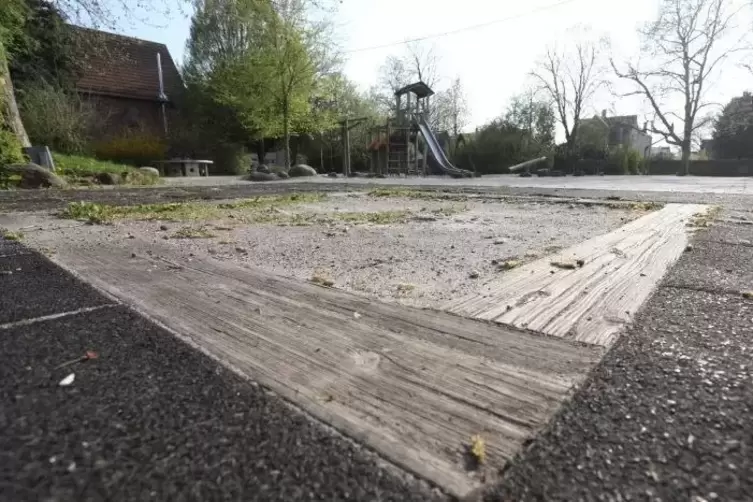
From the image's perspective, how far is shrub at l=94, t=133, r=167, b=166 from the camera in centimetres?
1622

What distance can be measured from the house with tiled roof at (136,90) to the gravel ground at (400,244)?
17016 mm

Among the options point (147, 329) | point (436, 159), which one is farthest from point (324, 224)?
point (436, 159)

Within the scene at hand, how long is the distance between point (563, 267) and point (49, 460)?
1.47 metres

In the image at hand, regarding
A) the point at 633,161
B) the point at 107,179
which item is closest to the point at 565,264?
the point at 107,179

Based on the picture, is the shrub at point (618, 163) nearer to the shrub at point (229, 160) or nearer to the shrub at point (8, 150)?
the shrub at point (229, 160)

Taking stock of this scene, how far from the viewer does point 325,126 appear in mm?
18344

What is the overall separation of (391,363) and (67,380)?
0.57m

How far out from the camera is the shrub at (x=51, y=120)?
1203 cm

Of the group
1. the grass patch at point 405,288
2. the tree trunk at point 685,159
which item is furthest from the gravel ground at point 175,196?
the tree trunk at point 685,159

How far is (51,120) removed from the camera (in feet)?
39.5

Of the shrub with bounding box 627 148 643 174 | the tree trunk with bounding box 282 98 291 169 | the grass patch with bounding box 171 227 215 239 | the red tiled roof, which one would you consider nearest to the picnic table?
the tree trunk with bounding box 282 98 291 169

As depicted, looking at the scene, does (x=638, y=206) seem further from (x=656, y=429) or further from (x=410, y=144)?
(x=410, y=144)

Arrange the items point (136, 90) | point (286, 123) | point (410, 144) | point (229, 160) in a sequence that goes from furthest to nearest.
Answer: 1. point (136, 90)
2. point (229, 160)
3. point (410, 144)
4. point (286, 123)

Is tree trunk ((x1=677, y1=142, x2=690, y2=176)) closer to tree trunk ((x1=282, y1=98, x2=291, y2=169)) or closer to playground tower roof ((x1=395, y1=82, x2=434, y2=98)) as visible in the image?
playground tower roof ((x1=395, y1=82, x2=434, y2=98))
